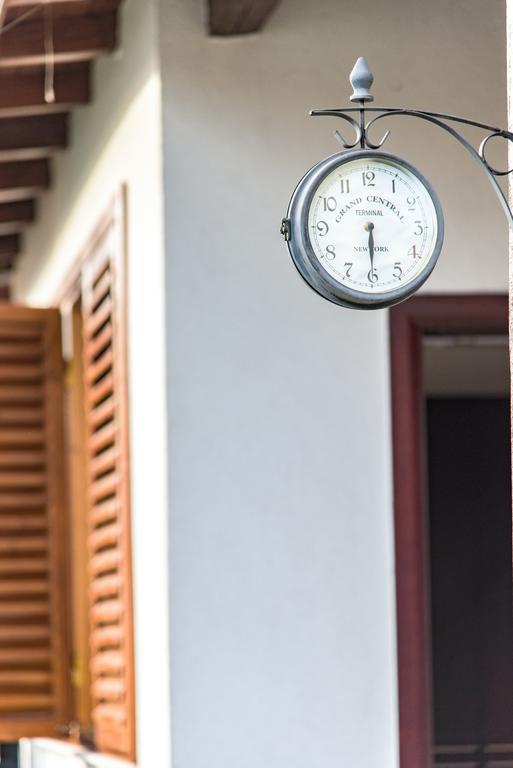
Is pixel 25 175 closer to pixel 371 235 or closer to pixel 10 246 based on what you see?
pixel 10 246

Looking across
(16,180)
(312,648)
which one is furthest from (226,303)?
(16,180)

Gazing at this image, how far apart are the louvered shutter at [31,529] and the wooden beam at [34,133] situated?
2.02ft

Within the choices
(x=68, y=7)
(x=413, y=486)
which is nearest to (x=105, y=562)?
(x=413, y=486)

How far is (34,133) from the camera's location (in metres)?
5.79

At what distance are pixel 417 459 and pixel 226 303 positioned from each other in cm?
67

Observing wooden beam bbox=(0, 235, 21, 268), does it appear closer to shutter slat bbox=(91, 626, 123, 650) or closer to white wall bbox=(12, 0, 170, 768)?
white wall bbox=(12, 0, 170, 768)

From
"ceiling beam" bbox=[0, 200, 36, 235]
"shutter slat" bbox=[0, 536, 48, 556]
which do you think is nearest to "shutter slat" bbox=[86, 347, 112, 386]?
"shutter slat" bbox=[0, 536, 48, 556]

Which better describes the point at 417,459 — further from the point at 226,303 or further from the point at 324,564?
the point at 226,303

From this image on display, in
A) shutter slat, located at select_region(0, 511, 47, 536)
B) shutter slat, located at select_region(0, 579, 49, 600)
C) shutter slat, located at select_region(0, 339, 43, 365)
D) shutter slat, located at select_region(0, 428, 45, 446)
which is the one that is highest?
shutter slat, located at select_region(0, 339, 43, 365)

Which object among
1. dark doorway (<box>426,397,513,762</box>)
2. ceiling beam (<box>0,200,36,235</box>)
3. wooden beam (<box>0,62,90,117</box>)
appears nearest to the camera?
wooden beam (<box>0,62,90,117</box>)

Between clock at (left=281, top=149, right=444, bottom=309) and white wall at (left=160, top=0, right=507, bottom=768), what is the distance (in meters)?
1.34

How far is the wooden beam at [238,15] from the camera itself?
4047 mm

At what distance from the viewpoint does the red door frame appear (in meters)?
4.12

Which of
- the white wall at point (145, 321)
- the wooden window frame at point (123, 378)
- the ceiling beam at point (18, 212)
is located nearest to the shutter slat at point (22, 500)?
the wooden window frame at point (123, 378)
